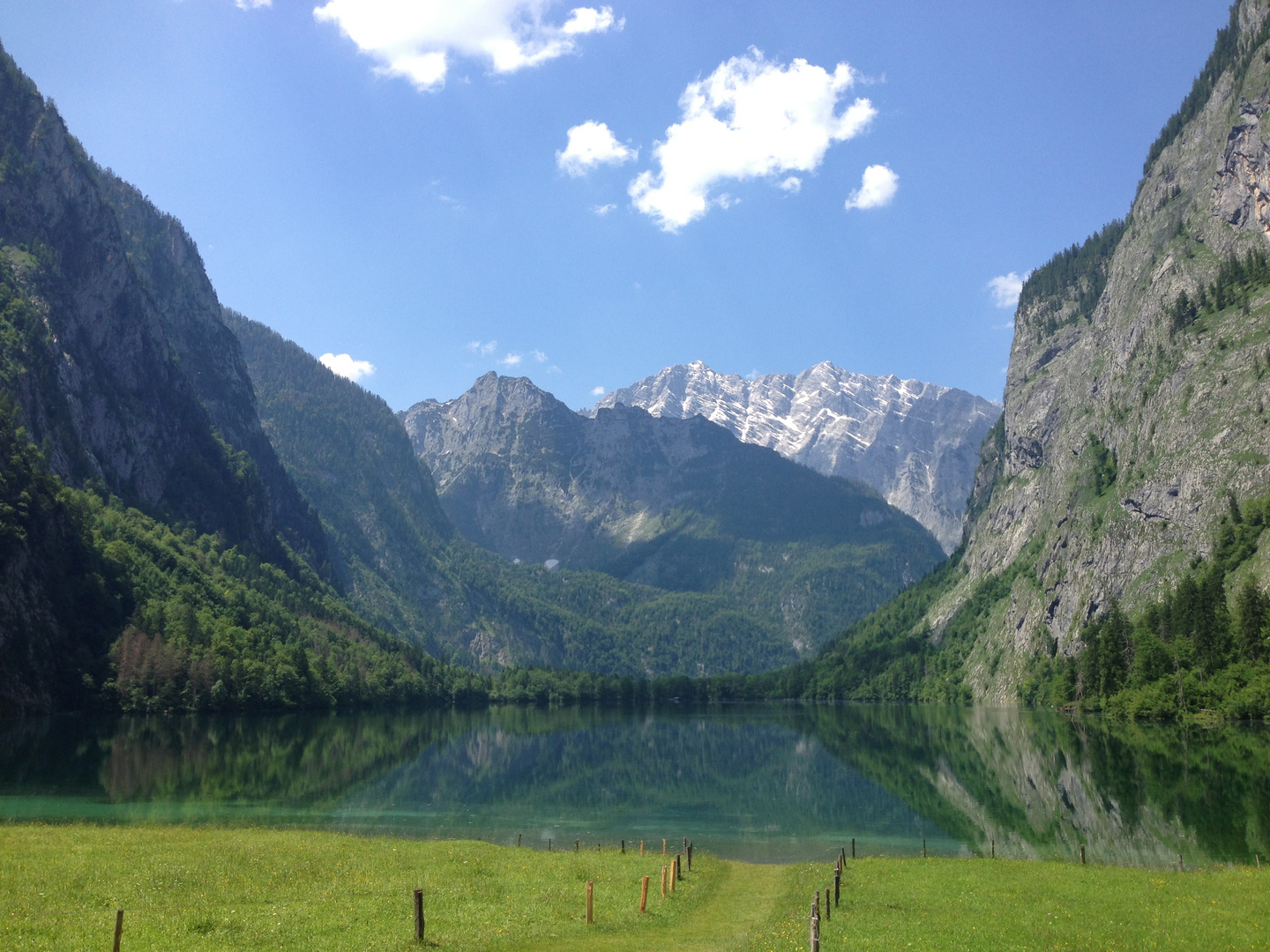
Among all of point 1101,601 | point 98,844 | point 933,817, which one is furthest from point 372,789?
point 1101,601

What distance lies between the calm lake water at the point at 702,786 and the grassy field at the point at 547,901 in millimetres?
10627

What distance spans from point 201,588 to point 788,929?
19061 centimetres

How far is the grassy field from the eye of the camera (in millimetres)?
28609

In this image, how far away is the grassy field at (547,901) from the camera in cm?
2861

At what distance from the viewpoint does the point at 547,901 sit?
116 ft

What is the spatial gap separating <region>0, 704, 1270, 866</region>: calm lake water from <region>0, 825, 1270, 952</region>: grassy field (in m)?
10.6

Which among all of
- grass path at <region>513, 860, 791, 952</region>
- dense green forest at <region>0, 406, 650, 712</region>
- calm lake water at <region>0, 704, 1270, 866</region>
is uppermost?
dense green forest at <region>0, 406, 650, 712</region>

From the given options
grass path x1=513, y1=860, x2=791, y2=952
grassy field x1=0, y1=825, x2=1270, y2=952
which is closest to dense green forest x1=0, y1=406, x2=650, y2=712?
grassy field x1=0, y1=825, x2=1270, y2=952

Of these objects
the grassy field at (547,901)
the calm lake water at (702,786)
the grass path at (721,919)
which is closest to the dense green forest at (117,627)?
the calm lake water at (702,786)

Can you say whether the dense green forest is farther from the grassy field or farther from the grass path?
the grass path

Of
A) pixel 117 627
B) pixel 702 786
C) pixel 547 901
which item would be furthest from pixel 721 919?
pixel 117 627

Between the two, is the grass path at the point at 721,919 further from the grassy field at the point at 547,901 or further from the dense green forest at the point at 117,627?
the dense green forest at the point at 117,627

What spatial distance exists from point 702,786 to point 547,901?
6114cm

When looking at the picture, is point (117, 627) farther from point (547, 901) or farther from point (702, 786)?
point (547, 901)
